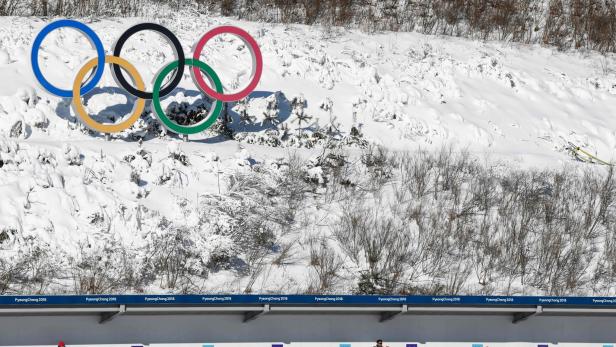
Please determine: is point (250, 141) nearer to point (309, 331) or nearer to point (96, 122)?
point (96, 122)

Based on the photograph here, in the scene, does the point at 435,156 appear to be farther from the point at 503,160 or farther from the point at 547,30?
the point at 547,30

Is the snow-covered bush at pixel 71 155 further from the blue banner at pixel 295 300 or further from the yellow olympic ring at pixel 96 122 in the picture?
the blue banner at pixel 295 300

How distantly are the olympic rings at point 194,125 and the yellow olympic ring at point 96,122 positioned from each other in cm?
59

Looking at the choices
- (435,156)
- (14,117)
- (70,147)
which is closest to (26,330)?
(70,147)

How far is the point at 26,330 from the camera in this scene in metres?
20.2

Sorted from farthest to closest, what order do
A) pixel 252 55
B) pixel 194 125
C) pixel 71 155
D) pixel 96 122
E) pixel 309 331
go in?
pixel 252 55
pixel 194 125
pixel 96 122
pixel 71 155
pixel 309 331

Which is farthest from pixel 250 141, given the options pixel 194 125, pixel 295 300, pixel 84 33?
pixel 295 300

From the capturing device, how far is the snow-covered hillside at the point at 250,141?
1056 inches

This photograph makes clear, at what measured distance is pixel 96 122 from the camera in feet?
101

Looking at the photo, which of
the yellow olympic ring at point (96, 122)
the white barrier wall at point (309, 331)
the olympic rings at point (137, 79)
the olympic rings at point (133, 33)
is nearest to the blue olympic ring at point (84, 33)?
the olympic rings at point (137, 79)

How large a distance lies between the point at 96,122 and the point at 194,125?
10.4ft

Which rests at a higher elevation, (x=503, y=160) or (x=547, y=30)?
(x=547, y=30)

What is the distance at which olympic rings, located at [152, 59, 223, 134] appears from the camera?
3112cm

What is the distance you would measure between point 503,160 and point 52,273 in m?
17.1
